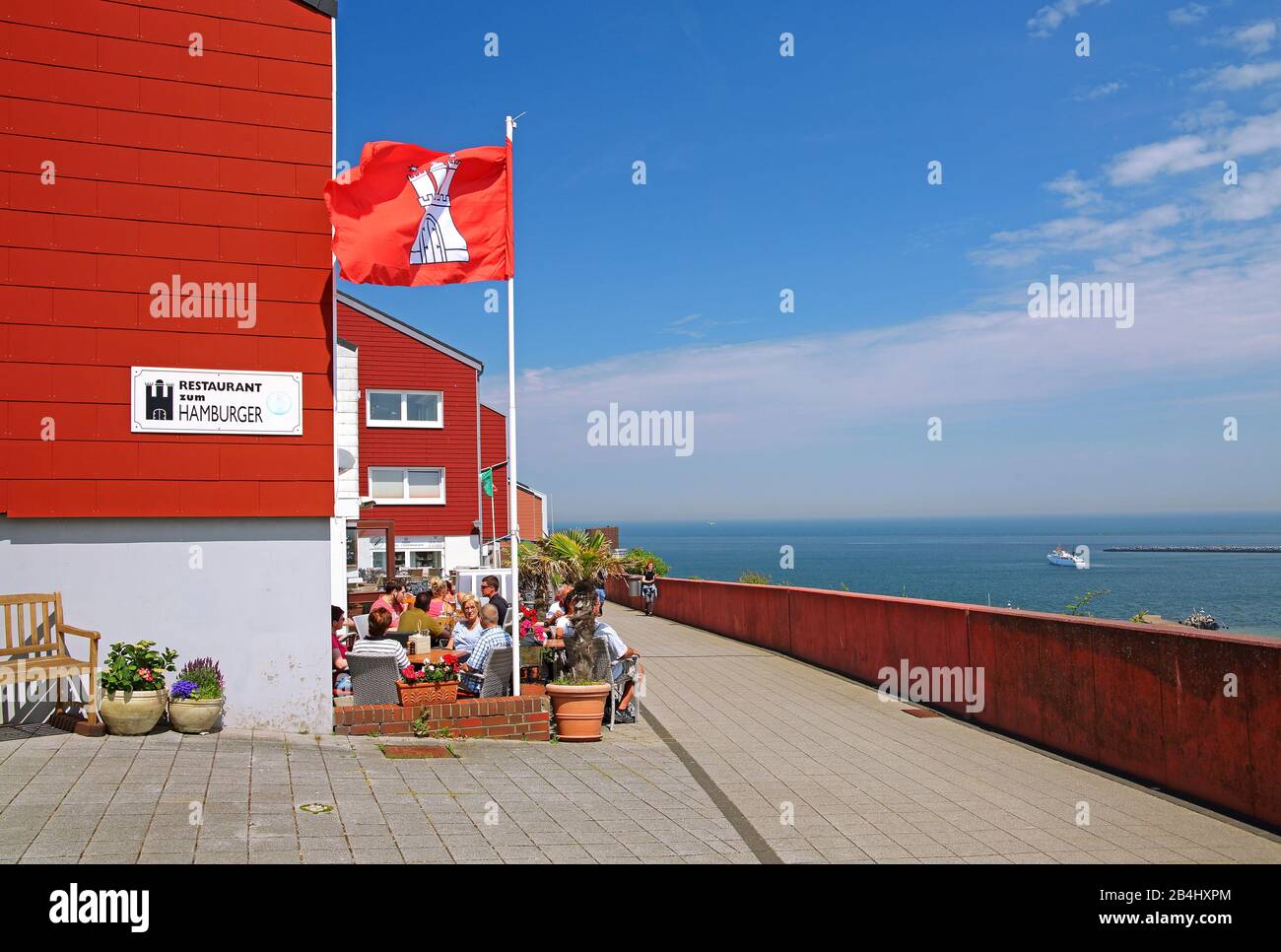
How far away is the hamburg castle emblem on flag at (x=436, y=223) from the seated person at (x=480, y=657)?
3.70 m

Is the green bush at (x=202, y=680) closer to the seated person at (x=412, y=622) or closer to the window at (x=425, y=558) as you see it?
the seated person at (x=412, y=622)

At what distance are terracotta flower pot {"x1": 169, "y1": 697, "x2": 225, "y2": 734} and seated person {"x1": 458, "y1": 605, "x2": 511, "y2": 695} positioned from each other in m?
2.27

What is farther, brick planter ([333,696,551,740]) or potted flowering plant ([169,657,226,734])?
brick planter ([333,696,551,740])

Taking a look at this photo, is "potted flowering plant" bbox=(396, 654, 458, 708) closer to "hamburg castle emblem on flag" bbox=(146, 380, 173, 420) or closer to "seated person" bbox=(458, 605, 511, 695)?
"seated person" bbox=(458, 605, 511, 695)

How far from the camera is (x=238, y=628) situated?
391 inches

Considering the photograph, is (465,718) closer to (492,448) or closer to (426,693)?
(426,693)

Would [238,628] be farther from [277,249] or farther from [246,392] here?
[277,249]

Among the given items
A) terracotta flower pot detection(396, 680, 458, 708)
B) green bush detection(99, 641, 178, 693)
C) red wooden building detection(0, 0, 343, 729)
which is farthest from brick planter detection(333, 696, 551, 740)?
→ green bush detection(99, 641, 178, 693)

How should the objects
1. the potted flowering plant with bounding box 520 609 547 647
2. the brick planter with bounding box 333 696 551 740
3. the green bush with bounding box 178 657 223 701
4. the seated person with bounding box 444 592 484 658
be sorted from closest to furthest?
the green bush with bounding box 178 657 223 701 < the brick planter with bounding box 333 696 551 740 < the seated person with bounding box 444 592 484 658 < the potted flowering plant with bounding box 520 609 547 647

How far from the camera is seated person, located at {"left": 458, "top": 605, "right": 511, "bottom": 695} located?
1068cm

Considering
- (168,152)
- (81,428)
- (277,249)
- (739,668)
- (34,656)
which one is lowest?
(739,668)

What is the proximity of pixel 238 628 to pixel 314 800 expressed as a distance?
300 centimetres
